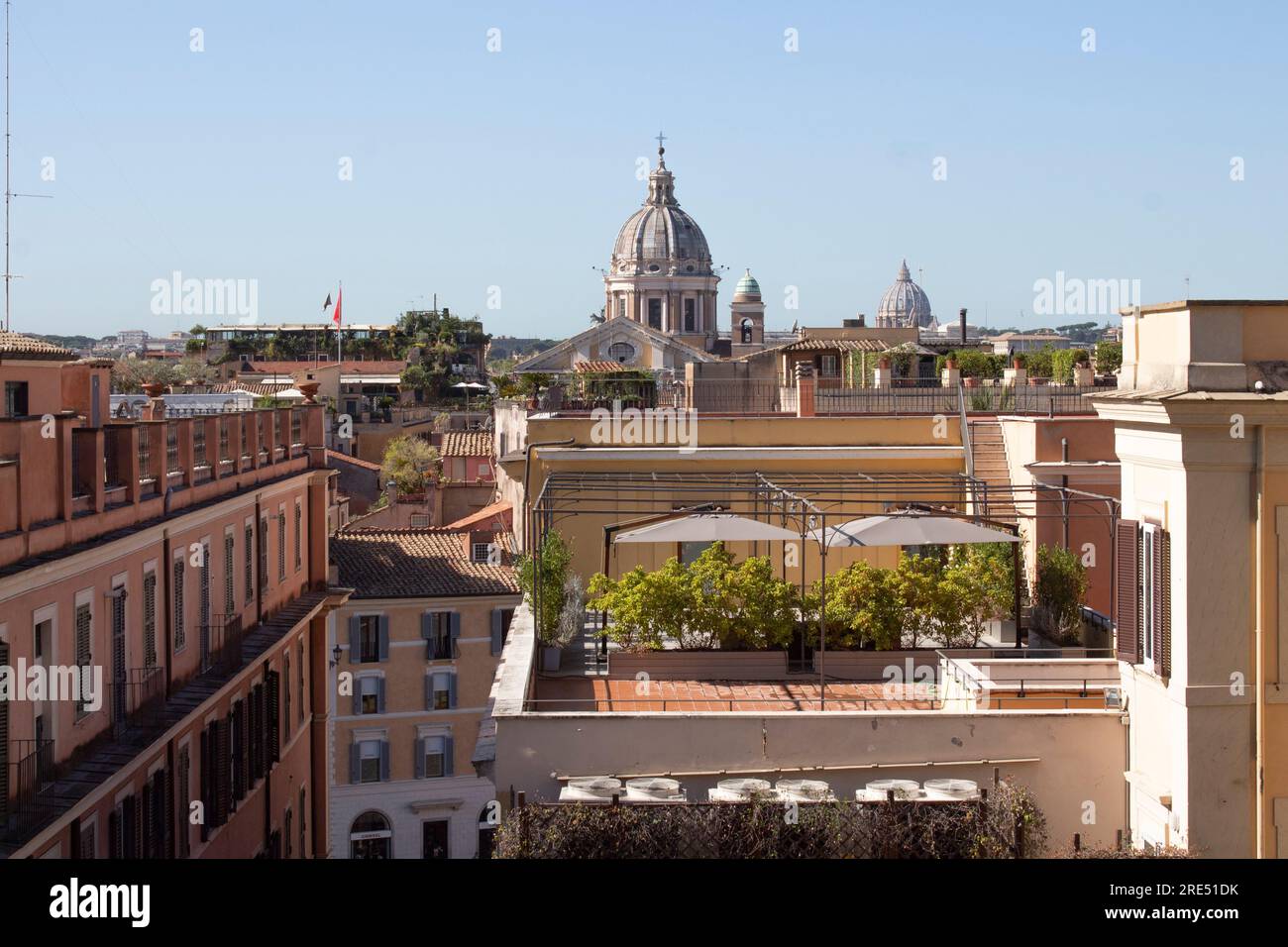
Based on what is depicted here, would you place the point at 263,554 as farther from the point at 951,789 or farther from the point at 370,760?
the point at 951,789

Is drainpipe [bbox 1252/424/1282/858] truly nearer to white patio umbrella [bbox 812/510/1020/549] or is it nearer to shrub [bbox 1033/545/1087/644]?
white patio umbrella [bbox 812/510/1020/549]

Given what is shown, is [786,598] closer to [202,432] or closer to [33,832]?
[33,832]

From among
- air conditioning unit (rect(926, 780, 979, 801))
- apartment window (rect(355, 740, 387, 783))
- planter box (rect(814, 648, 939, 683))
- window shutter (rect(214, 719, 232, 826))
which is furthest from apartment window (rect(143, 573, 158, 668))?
apartment window (rect(355, 740, 387, 783))

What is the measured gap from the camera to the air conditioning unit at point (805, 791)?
384 inches

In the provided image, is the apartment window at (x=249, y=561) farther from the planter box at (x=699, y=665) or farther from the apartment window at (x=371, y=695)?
the apartment window at (x=371, y=695)

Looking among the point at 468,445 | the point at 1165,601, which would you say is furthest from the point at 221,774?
the point at 468,445

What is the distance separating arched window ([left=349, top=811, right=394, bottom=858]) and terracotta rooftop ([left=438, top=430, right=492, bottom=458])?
15.7 metres

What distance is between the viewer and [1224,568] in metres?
9.73

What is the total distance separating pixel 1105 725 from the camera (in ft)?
36.3

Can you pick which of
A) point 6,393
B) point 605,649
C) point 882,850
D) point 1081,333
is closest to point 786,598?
point 605,649

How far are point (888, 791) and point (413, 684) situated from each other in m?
22.1

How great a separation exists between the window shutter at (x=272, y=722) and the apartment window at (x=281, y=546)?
2.12 meters

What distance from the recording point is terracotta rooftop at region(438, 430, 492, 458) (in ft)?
153
